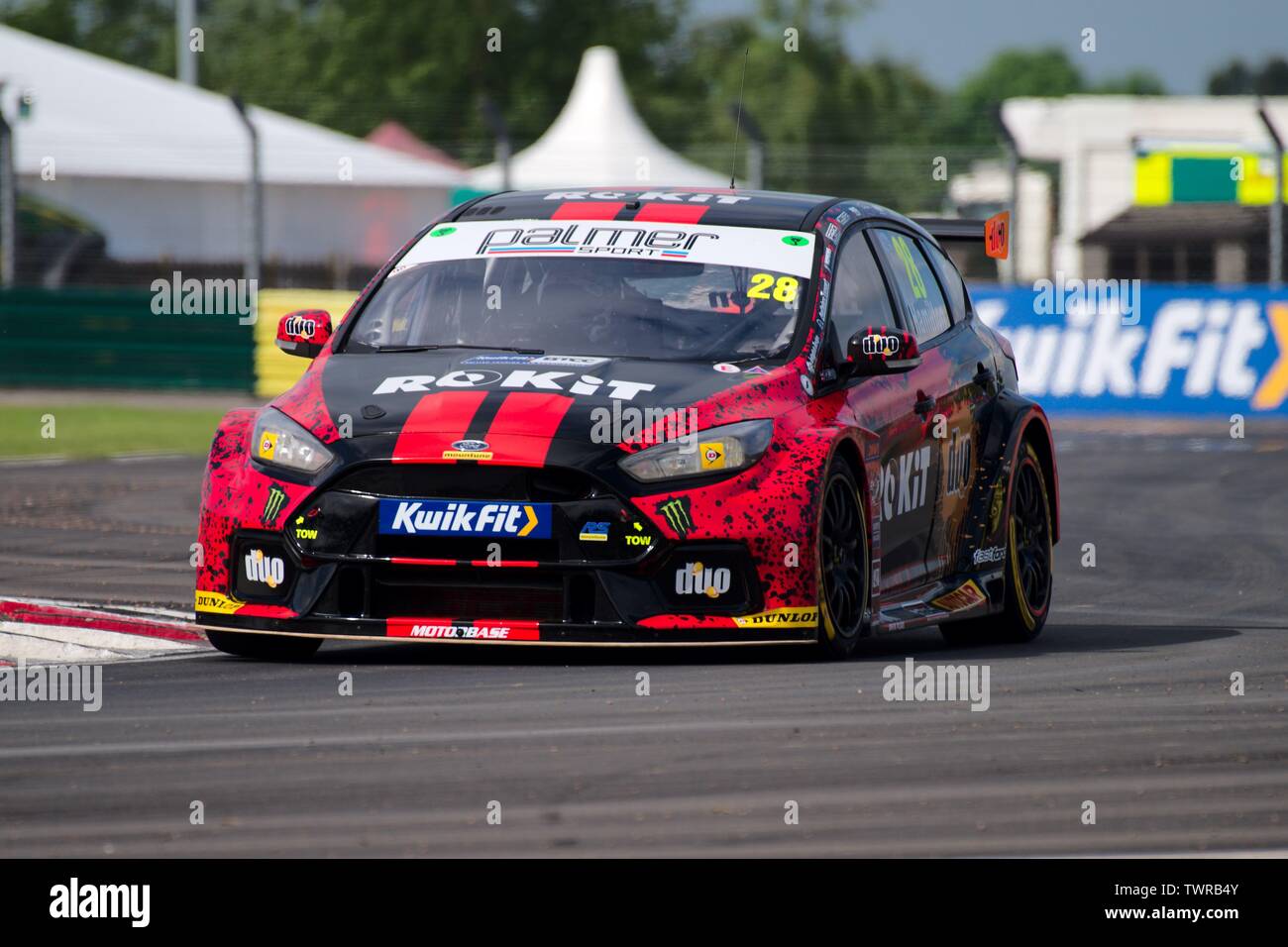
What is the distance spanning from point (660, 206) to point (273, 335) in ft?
59.9

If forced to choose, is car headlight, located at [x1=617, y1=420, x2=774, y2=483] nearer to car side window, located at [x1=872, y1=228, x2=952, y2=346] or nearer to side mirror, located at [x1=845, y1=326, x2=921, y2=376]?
side mirror, located at [x1=845, y1=326, x2=921, y2=376]

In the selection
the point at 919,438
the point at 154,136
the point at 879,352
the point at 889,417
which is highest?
the point at 154,136

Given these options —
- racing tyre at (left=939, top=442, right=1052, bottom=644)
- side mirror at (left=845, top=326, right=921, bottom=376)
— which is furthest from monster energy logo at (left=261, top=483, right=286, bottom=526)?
racing tyre at (left=939, top=442, right=1052, bottom=644)

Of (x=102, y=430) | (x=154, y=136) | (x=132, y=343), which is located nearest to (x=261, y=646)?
(x=102, y=430)

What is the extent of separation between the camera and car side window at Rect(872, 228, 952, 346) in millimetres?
8836

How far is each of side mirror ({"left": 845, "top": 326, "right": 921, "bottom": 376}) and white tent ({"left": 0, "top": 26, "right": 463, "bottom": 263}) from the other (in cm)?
2945

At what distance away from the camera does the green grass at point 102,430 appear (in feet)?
65.9

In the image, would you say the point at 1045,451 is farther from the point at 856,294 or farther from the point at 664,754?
the point at 664,754

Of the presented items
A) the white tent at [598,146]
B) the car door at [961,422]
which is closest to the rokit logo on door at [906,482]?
the car door at [961,422]

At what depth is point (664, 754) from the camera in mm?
5738

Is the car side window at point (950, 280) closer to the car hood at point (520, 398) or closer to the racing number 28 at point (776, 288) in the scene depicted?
the racing number 28 at point (776, 288)
